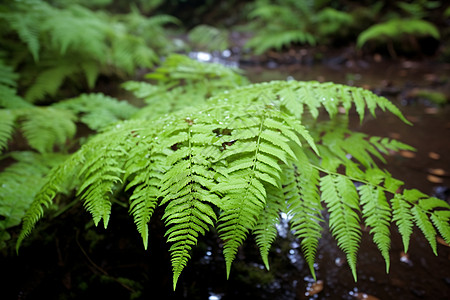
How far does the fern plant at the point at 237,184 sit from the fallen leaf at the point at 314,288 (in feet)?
2.18

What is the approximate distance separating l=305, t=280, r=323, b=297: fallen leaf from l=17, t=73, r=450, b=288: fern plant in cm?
66

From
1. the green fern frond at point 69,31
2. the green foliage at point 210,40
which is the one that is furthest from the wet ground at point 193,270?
the green foliage at point 210,40

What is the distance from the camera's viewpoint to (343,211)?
3.59 ft

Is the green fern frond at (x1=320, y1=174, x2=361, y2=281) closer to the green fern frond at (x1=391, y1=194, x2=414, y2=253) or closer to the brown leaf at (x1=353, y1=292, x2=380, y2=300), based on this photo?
the green fern frond at (x1=391, y1=194, x2=414, y2=253)

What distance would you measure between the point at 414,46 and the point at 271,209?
9.06 m

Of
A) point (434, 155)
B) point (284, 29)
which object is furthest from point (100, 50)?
point (284, 29)

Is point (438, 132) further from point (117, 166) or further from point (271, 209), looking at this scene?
point (117, 166)

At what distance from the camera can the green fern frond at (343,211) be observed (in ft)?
3.36

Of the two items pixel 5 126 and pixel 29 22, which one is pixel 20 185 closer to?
pixel 5 126

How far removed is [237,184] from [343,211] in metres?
0.52

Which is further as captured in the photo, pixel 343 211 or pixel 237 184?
pixel 343 211

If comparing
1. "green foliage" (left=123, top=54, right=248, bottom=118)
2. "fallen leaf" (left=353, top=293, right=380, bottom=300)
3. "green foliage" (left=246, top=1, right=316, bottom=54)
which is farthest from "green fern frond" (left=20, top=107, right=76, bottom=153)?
"green foliage" (left=246, top=1, right=316, bottom=54)

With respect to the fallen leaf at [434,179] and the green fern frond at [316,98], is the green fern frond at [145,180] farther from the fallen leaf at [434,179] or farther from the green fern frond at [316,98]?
the fallen leaf at [434,179]

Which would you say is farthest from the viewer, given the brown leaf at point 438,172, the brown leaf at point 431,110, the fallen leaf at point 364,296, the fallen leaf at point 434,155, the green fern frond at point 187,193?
the brown leaf at point 431,110
